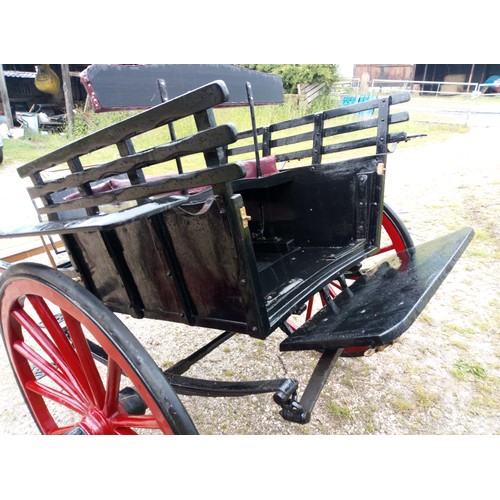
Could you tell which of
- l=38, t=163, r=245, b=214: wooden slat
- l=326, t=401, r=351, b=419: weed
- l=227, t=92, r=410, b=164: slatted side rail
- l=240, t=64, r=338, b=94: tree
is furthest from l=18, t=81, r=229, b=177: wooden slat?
l=240, t=64, r=338, b=94: tree

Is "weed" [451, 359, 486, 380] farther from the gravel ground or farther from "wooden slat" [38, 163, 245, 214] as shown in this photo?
"wooden slat" [38, 163, 245, 214]

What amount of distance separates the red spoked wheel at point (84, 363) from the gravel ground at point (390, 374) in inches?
26.4

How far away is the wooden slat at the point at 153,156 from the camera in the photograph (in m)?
0.93

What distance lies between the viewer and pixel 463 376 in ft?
7.44

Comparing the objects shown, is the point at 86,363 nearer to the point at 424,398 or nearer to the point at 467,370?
the point at 424,398

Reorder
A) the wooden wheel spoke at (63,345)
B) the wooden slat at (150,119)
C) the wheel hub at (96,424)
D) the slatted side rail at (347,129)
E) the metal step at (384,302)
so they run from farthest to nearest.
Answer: the slatted side rail at (347,129) → the wooden wheel spoke at (63,345) → the wheel hub at (96,424) → the metal step at (384,302) → the wooden slat at (150,119)

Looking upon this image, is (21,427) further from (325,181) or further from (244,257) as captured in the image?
(325,181)

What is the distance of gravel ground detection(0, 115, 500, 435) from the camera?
1995mm

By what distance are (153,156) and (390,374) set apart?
205cm

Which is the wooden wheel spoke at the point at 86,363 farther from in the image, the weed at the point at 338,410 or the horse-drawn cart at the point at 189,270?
the weed at the point at 338,410

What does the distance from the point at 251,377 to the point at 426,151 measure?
8.50 meters

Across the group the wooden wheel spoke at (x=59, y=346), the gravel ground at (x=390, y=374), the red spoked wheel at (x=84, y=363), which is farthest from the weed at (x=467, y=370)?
the wooden wheel spoke at (x=59, y=346)

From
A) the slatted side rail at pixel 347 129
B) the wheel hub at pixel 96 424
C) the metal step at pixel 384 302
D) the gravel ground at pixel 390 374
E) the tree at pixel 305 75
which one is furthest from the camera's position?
the tree at pixel 305 75

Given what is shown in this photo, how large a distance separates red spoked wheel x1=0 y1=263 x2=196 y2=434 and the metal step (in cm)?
54
